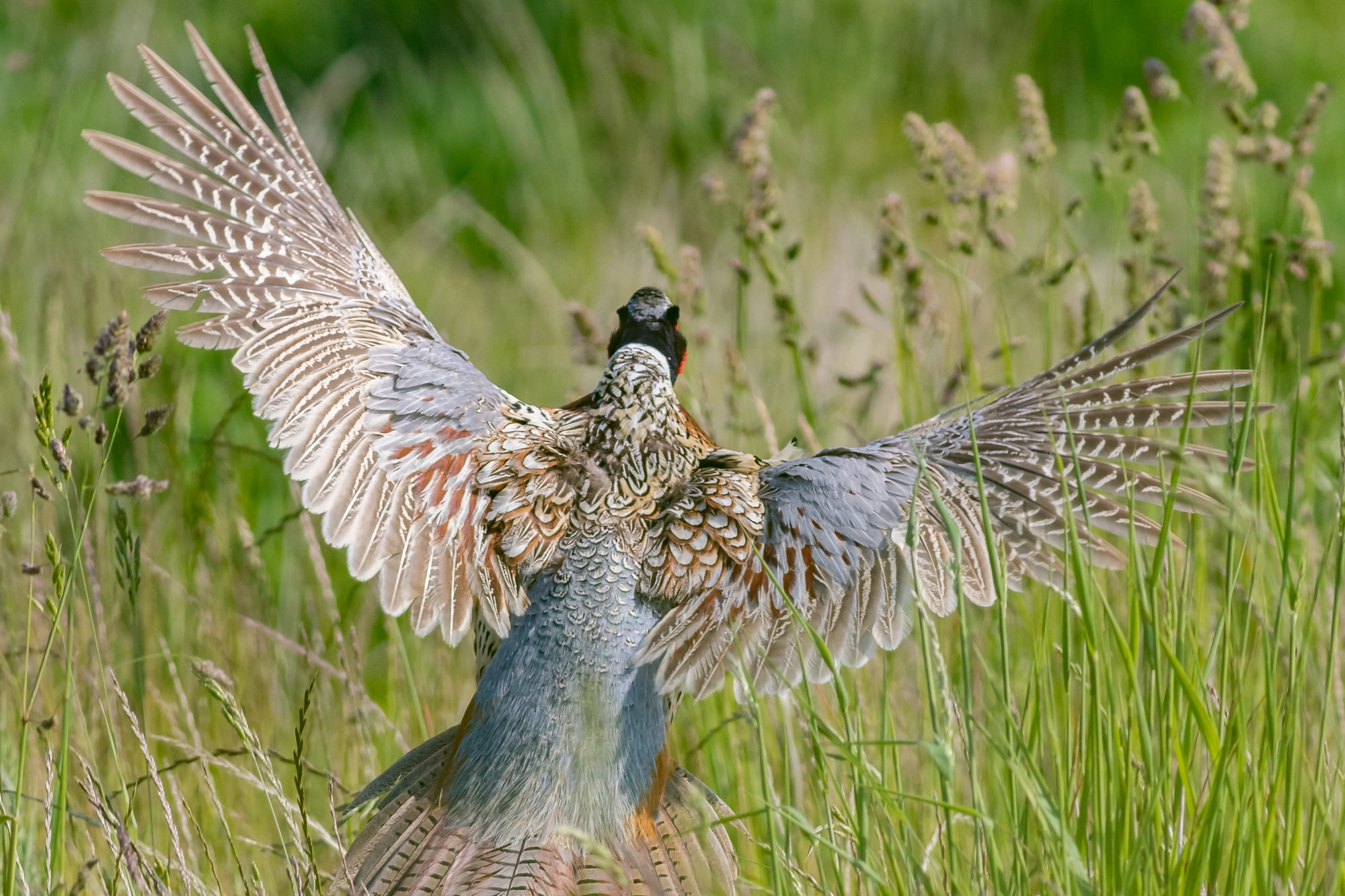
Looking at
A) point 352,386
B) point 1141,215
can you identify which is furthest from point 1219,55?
point 352,386

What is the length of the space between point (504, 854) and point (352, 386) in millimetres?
1094

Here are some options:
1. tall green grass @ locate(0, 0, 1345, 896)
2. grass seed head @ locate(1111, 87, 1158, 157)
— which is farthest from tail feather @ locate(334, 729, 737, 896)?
grass seed head @ locate(1111, 87, 1158, 157)

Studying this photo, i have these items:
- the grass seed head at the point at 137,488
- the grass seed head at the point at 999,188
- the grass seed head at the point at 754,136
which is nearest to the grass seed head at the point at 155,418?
the grass seed head at the point at 137,488

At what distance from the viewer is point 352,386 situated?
3180 millimetres

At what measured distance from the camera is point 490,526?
120 inches

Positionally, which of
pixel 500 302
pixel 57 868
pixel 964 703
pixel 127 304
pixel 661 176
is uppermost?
pixel 661 176

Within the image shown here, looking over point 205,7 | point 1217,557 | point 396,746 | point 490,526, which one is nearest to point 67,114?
point 205,7

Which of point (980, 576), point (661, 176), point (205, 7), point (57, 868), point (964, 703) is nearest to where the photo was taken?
point (964, 703)

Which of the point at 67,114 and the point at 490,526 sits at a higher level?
the point at 67,114

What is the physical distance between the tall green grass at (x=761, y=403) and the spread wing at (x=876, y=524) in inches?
5.9

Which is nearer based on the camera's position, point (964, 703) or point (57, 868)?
point (964, 703)

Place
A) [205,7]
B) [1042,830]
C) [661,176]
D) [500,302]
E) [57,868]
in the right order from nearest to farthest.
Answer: [1042,830] → [57,868] → [500,302] → [661,176] → [205,7]

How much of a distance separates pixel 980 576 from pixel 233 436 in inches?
163

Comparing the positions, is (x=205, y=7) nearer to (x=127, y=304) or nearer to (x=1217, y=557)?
(x=127, y=304)
